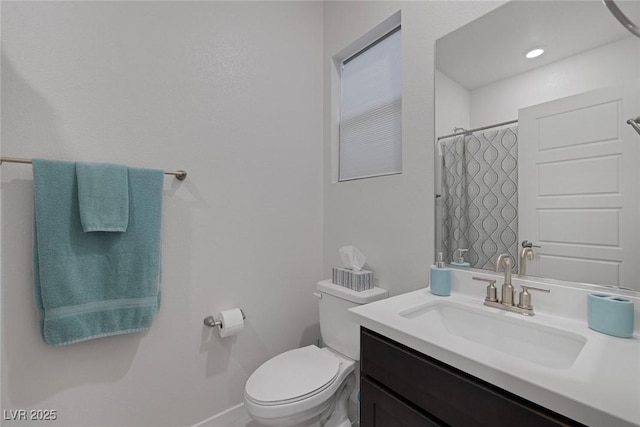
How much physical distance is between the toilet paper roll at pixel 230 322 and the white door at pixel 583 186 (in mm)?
1313

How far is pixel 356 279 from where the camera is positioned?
1.41 metres

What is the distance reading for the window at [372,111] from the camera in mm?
1504

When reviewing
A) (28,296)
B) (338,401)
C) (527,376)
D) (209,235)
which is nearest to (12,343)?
(28,296)

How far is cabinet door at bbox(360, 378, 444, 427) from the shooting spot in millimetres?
734

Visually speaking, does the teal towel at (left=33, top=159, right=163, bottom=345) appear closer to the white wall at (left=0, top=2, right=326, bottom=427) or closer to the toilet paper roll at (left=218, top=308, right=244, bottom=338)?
the white wall at (left=0, top=2, right=326, bottom=427)

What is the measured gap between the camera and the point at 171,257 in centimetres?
134

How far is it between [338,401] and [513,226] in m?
1.13

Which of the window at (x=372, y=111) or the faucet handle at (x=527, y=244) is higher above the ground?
the window at (x=372, y=111)

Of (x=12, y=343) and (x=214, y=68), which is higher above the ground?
(x=214, y=68)

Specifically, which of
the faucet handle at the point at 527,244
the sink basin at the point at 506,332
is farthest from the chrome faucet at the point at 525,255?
the sink basin at the point at 506,332

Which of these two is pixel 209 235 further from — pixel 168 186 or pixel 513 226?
pixel 513 226

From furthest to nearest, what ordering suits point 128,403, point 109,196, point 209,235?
point 209,235 < point 128,403 < point 109,196

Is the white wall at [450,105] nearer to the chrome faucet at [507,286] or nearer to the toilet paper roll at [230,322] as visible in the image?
the chrome faucet at [507,286]

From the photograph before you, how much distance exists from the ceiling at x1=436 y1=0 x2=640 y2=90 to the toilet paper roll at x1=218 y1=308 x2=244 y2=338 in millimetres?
1542
